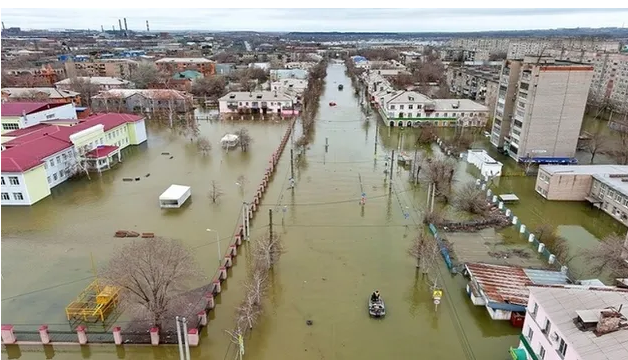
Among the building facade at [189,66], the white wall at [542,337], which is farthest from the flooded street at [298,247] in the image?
the building facade at [189,66]

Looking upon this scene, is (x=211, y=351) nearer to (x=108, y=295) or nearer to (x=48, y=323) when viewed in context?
(x=108, y=295)

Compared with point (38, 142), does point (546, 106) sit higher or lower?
higher

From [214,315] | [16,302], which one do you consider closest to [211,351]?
[214,315]

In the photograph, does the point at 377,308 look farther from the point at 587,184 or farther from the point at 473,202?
the point at 587,184

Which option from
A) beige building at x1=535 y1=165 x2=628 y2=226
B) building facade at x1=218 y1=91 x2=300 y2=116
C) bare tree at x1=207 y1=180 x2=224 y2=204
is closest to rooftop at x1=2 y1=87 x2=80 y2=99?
building facade at x1=218 y1=91 x2=300 y2=116

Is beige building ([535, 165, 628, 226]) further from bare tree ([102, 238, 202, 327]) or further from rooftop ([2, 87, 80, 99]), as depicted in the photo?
rooftop ([2, 87, 80, 99])

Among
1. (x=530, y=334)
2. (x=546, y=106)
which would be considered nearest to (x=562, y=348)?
(x=530, y=334)

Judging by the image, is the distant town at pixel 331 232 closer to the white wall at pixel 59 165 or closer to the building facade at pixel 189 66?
the white wall at pixel 59 165
